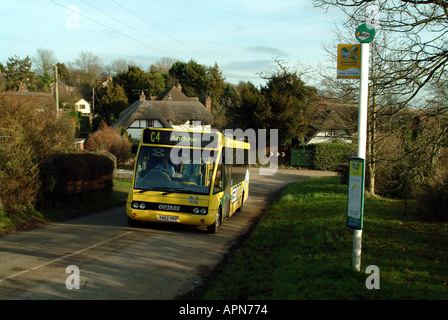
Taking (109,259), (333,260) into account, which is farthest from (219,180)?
(333,260)

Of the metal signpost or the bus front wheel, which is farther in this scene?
the bus front wheel

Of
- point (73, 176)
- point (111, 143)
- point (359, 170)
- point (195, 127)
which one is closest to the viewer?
point (359, 170)

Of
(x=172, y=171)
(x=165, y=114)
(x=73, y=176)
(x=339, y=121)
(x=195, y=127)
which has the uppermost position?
(x=165, y=114)

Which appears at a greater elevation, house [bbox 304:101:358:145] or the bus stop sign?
house [bbox 304:101:358:145]

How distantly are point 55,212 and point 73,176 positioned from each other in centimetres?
170

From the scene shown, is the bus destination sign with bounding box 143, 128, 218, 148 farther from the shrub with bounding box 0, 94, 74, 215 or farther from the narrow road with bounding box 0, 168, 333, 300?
the shrub with bounding box 0, 94, 74, 215

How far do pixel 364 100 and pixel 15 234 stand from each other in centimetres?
894

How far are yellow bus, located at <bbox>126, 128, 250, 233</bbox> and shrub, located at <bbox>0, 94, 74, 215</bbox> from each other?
352 cm

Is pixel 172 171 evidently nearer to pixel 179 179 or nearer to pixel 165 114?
pixel 179 179

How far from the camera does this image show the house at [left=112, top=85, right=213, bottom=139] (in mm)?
57969

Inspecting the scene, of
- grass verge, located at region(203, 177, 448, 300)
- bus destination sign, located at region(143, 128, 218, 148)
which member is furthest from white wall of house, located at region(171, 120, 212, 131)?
grass verge, located at region(203, 177, 448, 300)

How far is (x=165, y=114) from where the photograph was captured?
209ft

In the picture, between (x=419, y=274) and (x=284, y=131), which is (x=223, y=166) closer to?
(x=419, y=274)
